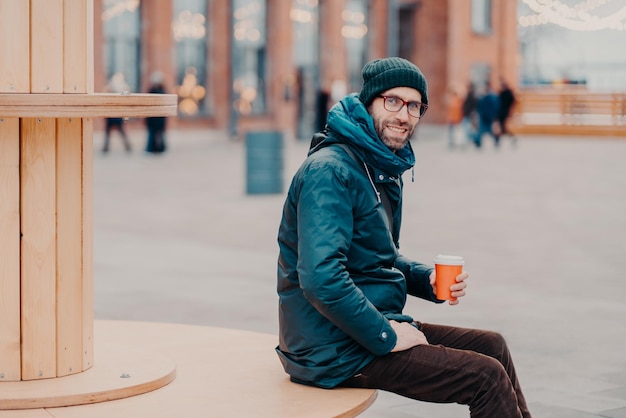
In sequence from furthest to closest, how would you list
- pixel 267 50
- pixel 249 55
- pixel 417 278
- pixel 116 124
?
pixel 267 50, pixel 249 55, pixel 116 124, pixel 417 278

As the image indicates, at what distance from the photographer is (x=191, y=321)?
24.7ft

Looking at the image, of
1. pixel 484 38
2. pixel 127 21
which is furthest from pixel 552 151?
pixel 484 38

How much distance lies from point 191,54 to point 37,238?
31435 mm

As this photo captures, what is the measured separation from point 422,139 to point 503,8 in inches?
438

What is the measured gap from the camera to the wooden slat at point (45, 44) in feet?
13.6

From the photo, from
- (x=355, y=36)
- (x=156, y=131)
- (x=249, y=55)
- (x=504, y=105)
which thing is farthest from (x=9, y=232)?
(x=355, y=36)

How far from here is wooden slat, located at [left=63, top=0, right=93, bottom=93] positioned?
4199 mm

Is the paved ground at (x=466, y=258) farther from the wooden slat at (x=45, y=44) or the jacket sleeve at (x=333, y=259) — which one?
the wooden slat at (x=45, y=44)

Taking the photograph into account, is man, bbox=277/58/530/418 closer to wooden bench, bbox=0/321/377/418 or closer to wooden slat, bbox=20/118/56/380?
wooden bench, bbox=0/321/377/418

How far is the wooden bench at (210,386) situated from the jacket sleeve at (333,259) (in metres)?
0.27

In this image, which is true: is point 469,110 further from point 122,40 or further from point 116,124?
point 116,124

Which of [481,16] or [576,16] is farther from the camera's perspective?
[576,16]

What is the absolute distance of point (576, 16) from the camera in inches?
1929

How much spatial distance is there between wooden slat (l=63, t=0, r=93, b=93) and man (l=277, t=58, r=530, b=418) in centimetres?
85
